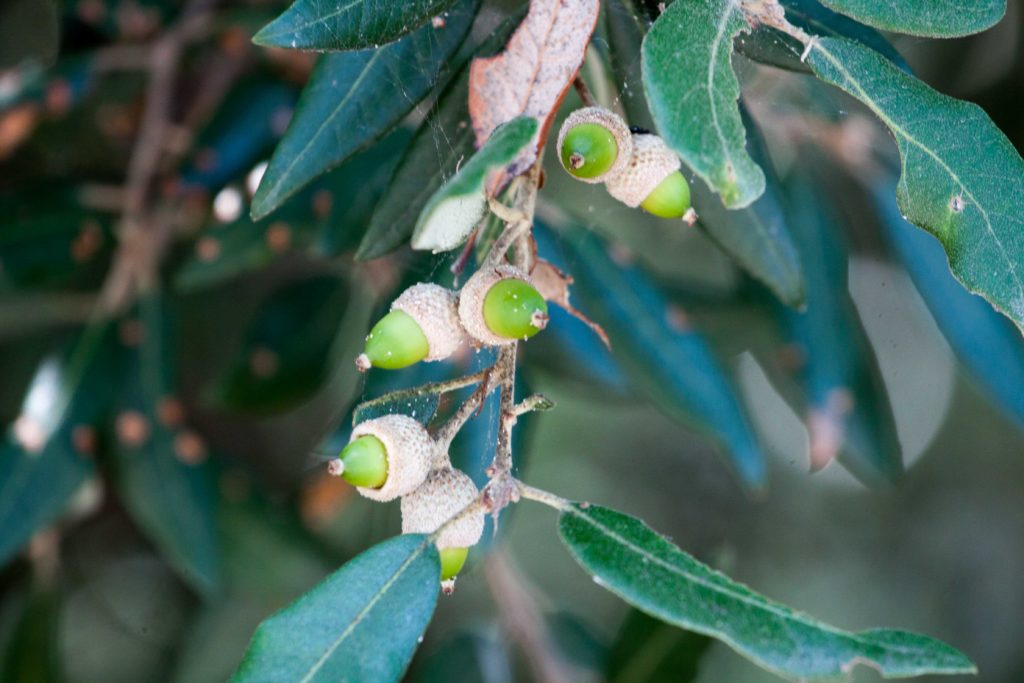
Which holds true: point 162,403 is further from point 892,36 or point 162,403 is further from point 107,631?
point 892,36

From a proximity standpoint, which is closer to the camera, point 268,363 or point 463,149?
point 463,149

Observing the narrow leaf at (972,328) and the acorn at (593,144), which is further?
the narrow leaf at (972,328)

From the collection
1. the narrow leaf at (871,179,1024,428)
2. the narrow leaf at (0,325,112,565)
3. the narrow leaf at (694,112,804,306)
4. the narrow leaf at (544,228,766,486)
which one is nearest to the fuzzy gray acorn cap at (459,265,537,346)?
the narrow leaf at (694,112,804,306)

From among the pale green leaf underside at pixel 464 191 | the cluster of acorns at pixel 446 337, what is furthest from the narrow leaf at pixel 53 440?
the pale green leaf underside at pixel 464 191

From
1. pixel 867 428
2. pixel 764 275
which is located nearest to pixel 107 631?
pixel 867 428

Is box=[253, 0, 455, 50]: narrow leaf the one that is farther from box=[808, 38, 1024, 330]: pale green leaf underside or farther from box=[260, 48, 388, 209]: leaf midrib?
box=[808, 38, 1024, 330]: pale green leaf underside

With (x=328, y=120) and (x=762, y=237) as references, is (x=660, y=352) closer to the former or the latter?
(x=762, y=237)

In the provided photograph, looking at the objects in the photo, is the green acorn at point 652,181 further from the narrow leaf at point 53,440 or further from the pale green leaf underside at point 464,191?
the narrow leaf at point 53,440
